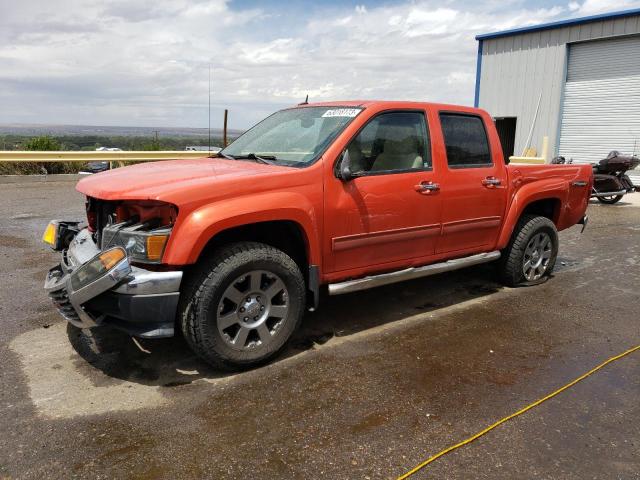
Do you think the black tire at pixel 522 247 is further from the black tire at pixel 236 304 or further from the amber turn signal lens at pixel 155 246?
the amber turn signal lens at pixel 155 246

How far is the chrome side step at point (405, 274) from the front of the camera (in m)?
4.04

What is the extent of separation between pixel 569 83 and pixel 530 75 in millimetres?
1273

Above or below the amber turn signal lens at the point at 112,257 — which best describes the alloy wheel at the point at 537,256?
below

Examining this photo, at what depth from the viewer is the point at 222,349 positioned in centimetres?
343

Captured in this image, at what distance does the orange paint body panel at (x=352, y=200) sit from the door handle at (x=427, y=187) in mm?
15

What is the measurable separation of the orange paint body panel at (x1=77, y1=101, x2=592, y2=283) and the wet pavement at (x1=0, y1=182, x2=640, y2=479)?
0.66m

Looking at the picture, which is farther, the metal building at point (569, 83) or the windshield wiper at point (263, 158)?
the metal building at point (569, 83)

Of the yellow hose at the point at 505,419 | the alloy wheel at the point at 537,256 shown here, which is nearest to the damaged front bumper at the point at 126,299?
the yellow hose at the point at 505,419

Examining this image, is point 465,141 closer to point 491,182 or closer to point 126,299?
point 491,182

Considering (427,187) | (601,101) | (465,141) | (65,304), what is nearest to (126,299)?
(65,304)

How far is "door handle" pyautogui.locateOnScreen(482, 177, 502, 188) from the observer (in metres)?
4.89

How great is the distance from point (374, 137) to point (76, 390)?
108 inches

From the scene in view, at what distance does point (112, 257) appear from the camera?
3.19 metres

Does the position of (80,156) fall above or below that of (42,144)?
below
